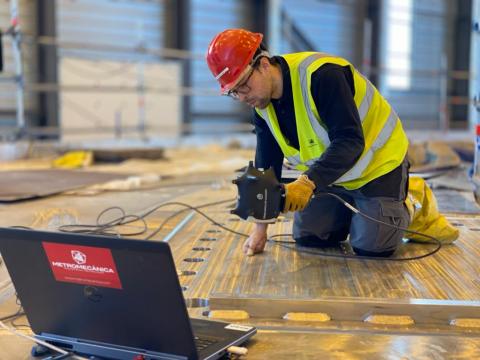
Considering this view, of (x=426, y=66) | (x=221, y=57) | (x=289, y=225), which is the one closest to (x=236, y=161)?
(x=289, y=225)

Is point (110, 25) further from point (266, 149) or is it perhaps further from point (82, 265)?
point (82, 265)

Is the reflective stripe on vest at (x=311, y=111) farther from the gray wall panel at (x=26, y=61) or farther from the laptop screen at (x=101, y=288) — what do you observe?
the gray wall panel at (x=26, y=61)

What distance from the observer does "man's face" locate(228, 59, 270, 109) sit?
2262 millimetres

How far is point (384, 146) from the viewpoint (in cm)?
255

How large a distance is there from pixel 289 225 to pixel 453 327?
4.62 ft

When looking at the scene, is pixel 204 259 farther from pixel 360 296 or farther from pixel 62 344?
pixel 62 344

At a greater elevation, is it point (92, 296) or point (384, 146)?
point (384, 146)

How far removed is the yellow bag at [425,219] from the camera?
2.80 metres

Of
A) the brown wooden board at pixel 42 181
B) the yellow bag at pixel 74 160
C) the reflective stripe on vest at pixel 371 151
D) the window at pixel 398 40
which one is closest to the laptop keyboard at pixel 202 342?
the reflective stripe on vest at pixel 371 151

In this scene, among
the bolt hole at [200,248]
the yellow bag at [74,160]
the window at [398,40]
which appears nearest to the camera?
the bolt hole at [200,248]

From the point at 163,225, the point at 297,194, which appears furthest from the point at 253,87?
the point at 163,225

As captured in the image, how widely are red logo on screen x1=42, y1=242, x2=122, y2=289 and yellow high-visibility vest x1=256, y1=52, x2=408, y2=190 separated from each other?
1103 millimetres

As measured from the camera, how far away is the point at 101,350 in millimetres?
1621

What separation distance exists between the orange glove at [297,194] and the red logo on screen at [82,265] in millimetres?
780
